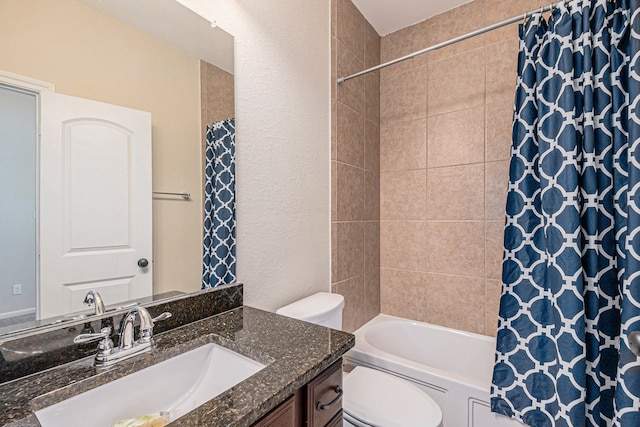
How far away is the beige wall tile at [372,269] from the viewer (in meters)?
2.16

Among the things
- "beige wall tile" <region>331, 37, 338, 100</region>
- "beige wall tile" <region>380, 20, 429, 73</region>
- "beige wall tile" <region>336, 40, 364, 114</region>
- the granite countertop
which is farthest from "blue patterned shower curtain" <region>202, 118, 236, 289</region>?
"beige wall tile" <region>380, 20, 429, 73</region>

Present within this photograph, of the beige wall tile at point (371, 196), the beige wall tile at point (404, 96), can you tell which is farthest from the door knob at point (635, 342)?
the beige wall tile at point (404, 96)

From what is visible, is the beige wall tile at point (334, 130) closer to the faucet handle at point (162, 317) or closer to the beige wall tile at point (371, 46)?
the beige wall tile at point (371, 46)

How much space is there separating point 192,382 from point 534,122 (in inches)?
69.9

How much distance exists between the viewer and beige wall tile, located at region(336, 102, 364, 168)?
184 centimetres

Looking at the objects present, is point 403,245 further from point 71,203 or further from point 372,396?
point 71,203

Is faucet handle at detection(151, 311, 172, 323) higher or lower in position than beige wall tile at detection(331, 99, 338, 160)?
lower

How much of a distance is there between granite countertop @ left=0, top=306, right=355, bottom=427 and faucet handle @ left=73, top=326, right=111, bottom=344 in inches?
2.5

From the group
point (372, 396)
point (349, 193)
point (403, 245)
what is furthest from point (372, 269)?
point (372, 396)

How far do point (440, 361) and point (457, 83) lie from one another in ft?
6.37

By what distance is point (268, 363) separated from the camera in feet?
2.48

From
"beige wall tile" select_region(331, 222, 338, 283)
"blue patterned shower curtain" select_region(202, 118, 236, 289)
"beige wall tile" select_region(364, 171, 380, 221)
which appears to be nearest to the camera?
"blue patterned shower curtain" select_region(202, 118, 236, 289)

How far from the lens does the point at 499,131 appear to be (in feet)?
6.23

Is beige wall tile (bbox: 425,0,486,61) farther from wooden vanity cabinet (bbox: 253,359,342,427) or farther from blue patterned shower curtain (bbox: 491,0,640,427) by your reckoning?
wooden vanity cabinet (bbox: 253,359,342,427)
